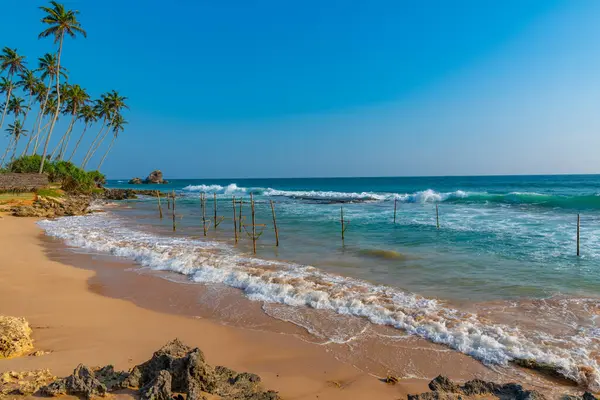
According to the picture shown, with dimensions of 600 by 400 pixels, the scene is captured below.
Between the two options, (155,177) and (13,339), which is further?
(155,177)

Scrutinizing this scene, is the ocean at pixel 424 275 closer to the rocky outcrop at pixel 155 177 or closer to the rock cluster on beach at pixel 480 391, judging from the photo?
the rock cluster on beach at pixel 480 391

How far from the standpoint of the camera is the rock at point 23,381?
4.04m

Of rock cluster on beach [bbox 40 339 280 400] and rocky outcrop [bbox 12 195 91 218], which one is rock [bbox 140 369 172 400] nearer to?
rock cluster on beach [bbox 40 339 280 400]

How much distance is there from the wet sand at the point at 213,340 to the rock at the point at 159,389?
1.47m

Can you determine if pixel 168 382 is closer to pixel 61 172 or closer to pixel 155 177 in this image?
pixel 61 172

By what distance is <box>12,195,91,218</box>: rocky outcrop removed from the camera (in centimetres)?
2646

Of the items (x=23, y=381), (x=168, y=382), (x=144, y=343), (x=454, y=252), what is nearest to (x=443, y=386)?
(x=168, y=382)

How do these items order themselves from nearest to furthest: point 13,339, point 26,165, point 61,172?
point 13,339 → point 26,165 → point 61,172

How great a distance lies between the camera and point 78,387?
410cm

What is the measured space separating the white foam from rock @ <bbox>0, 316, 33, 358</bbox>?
4.99m

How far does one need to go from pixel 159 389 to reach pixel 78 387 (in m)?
0.93

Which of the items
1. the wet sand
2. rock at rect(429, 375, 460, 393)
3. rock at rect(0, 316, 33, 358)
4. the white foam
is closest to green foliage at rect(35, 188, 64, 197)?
the white foam

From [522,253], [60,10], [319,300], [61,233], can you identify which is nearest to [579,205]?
[522,253]

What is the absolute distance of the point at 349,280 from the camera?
449 inches
